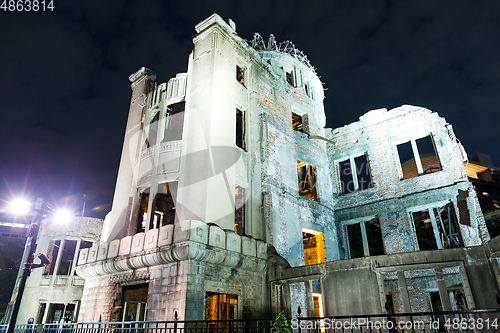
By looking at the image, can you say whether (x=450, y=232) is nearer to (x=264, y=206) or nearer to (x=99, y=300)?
(x=264, y=206)

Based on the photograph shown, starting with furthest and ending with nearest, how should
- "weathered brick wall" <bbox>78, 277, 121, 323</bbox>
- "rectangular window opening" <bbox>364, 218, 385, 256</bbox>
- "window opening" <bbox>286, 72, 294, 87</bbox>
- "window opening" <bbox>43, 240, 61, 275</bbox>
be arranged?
"rectangular window opening" <bbox>364, 218, 385, 256</bbox>, "window opening" <bbox>286, 72, 294, 87</bbox>, "window opening" <bbox>43, 240, 61, 275</bbox>, "weathered brick wall" <bbox>78, 277, 121, 323</bbox>

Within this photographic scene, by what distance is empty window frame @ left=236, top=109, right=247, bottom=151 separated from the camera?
50.4ft

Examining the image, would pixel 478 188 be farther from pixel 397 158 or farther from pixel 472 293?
pixel 472 293

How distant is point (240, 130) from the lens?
16.5 meters

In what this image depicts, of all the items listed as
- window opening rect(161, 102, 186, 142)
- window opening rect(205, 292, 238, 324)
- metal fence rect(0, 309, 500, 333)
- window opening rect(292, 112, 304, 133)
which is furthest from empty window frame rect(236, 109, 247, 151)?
metal fence rect(0, 309, 500, 333)

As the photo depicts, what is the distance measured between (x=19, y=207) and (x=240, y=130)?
10370 mm

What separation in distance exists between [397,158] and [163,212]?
49.4 ft

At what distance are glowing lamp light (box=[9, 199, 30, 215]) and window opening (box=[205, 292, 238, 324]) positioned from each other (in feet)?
21.3

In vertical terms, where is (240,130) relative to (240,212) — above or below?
above

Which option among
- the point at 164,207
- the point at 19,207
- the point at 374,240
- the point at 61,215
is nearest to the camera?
the point at 19,207

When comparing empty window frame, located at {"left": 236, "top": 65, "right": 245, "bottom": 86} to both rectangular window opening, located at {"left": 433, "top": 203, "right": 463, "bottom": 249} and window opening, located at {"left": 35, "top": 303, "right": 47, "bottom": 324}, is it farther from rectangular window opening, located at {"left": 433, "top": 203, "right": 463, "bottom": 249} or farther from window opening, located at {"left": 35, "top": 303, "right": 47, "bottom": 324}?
window opening, located at {"left": 35, "top": 303, "right": 47, "bottom": 324}

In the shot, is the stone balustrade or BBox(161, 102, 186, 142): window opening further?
BBox(161, 102, 186, 142): window opening

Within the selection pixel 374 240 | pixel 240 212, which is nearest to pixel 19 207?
pixel 240 212

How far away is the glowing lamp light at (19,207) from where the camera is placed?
8.44 metres
